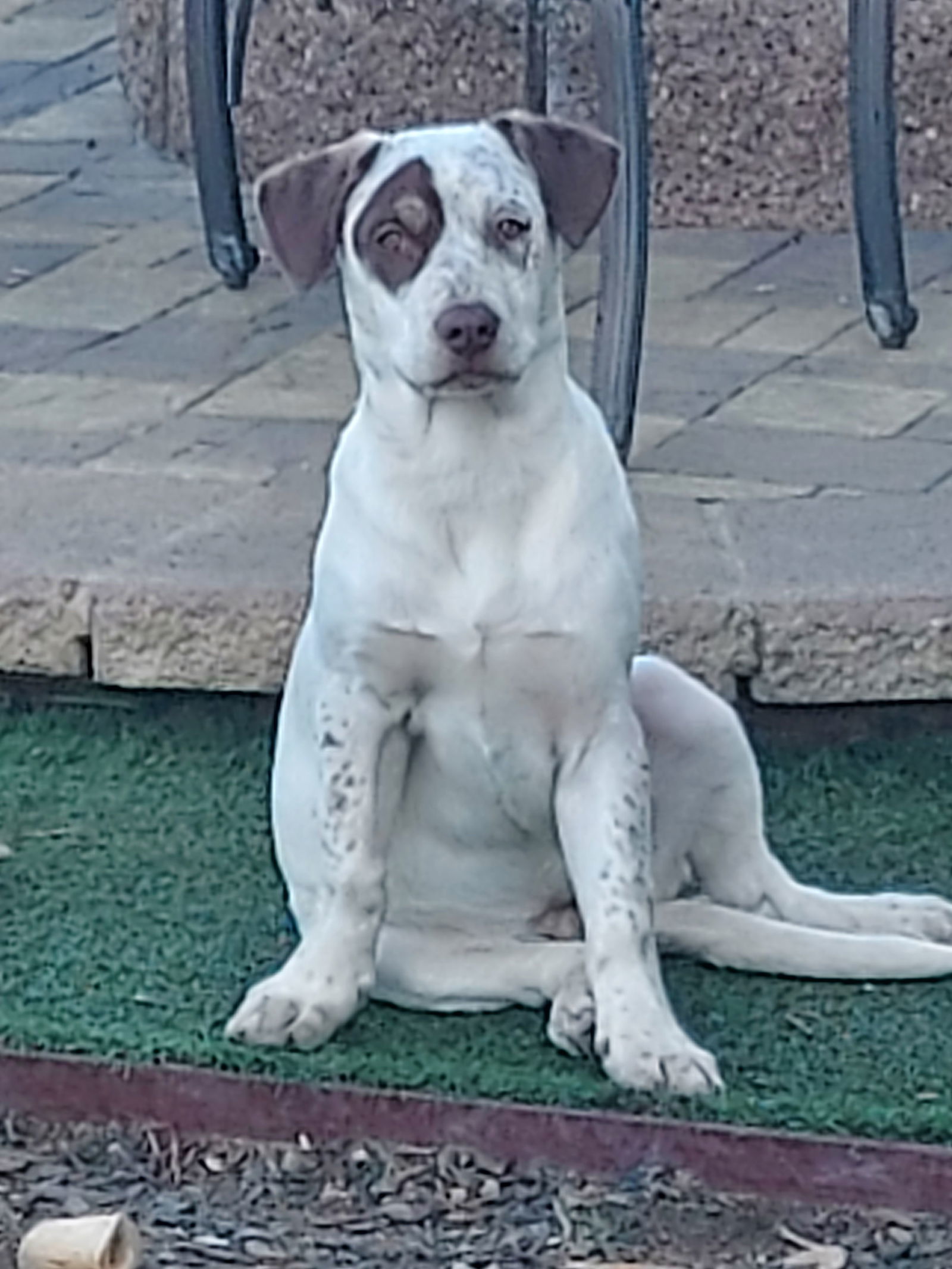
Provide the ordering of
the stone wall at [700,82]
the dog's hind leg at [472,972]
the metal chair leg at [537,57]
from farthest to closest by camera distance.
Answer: the stone wall at [700,82]
the metal chair leg at [537,57]
the dog's hind leg at [472,972]

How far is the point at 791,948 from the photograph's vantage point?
3361 millimetres

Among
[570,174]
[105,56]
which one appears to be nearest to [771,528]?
[570,174]

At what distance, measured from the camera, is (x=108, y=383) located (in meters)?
4.75

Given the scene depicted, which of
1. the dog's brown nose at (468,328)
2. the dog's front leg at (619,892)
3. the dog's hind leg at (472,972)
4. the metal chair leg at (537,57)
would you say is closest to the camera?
the dog's brown nose at (468,328)

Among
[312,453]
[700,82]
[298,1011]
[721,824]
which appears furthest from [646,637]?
[700,82]

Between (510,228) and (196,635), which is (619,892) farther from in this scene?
(196,635)

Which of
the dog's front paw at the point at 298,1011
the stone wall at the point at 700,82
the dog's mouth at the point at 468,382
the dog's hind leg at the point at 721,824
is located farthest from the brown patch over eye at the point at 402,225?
the stone wall at the point at 700,82

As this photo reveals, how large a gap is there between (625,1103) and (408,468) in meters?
0.65

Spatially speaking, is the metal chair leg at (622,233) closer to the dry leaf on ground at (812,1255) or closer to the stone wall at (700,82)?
the stone wall at (700,82)

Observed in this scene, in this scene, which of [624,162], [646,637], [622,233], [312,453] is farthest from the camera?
[312,453]

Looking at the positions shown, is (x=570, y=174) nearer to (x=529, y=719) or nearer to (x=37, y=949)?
(x=529, y=719)

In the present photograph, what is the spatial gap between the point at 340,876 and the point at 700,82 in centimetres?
270

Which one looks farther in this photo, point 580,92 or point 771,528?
point 580,92

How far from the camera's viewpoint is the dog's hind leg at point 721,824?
→ 3.42m
